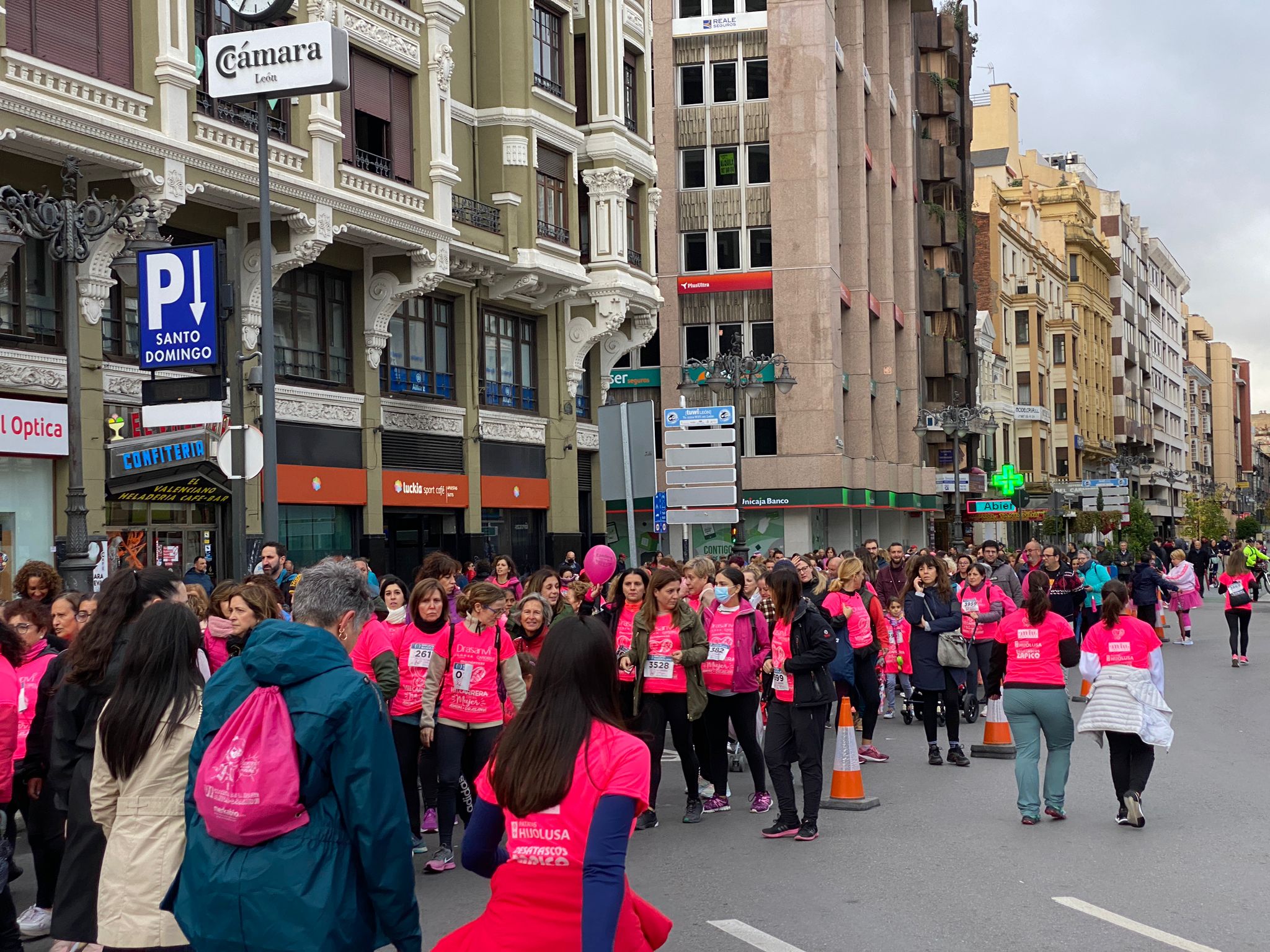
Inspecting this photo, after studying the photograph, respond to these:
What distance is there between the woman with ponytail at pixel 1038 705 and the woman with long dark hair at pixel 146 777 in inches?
263

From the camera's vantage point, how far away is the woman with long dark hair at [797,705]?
939cm

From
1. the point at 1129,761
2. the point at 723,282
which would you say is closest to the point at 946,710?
the point at 1129,761

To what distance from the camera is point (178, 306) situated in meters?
16.7

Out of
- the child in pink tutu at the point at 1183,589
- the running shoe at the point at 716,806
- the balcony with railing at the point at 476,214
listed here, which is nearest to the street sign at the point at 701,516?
the balcony with railing at the point at 476,214

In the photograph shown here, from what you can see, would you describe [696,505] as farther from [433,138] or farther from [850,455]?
[850,455]

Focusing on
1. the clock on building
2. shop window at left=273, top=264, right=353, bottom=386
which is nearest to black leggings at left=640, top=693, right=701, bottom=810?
the clock on building

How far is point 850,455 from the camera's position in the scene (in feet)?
161

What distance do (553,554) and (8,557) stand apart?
14.3 meters

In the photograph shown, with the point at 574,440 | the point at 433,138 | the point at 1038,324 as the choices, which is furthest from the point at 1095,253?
the point at 433,138

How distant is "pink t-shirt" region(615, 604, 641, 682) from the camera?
404 inches

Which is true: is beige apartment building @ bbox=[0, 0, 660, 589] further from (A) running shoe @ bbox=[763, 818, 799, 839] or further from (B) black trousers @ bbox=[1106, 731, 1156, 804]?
(B) black trousers @ bbox=[1106, 731, 1156, 804]

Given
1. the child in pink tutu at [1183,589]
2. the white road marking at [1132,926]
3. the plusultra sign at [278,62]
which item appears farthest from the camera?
the child in pink tutu at [1183,589]

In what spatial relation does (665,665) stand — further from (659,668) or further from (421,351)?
(421,351)

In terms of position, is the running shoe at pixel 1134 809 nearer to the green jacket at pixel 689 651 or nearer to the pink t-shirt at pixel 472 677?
the green jacket at pixel 689 651
